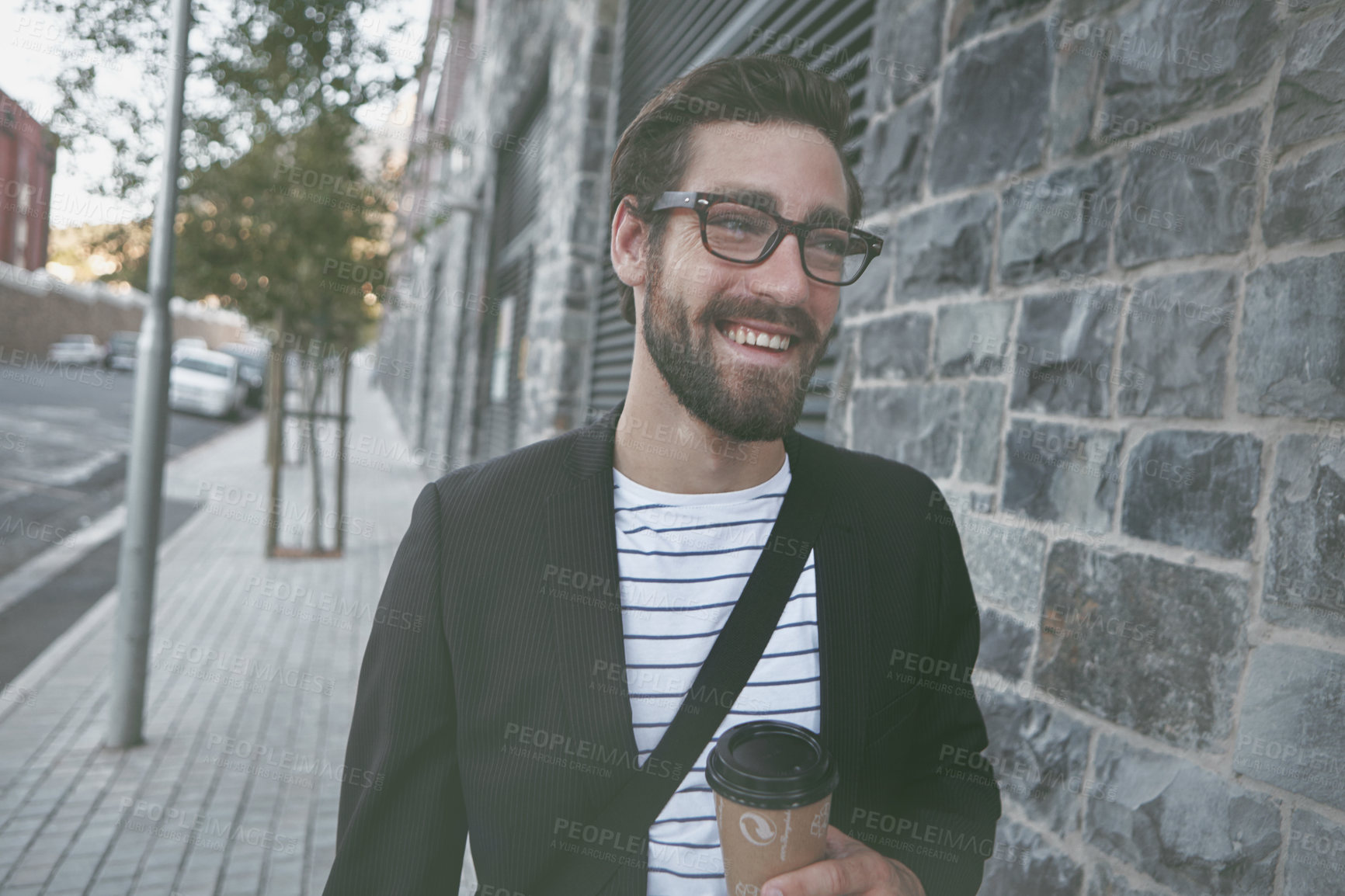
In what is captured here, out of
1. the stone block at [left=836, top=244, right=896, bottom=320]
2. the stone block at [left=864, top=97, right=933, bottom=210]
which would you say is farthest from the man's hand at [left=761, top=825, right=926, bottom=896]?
the stone block at [left=864, top=97, right=933, bottom=210]

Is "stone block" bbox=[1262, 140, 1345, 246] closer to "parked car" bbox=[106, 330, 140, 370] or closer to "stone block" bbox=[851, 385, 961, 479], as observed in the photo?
"stone block" bbox=[851, 385, 961, 479]

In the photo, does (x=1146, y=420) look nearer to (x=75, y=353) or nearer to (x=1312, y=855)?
(x=1312, y=855)

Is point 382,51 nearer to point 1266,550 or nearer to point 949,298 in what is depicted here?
point 949,298

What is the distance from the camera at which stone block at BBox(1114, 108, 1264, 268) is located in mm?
1647

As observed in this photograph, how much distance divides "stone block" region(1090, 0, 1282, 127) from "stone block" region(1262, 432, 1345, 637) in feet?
1.89

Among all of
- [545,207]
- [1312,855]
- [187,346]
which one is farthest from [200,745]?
[187,346]

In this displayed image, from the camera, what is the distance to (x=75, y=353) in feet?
108

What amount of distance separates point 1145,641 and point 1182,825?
0.33 metres

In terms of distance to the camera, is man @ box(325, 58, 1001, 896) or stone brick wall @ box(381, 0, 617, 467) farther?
stone brick wall @ box(381, 0, 617, 467)

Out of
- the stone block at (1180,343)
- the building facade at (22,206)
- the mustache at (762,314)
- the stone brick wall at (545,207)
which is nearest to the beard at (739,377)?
the mustache at (762,314)

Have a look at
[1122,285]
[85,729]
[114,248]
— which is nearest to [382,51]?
[114,248]

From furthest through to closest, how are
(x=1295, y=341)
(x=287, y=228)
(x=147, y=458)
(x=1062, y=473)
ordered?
(x=287, y=228) → (x=147, y=458) → (x=1062, y=473) → (x=1295, y=341)

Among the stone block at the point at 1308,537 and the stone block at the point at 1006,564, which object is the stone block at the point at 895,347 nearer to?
the stone block at the point at 1006,564

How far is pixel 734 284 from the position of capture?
58.4 inches
